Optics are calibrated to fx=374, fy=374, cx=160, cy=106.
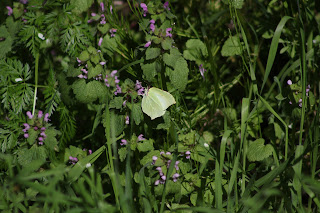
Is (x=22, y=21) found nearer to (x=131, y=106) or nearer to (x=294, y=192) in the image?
(x=131, y=106)

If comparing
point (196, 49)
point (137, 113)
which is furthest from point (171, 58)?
point (196, 49)

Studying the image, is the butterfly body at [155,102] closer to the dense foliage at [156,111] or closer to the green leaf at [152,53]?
the dense foliage at [156,111]

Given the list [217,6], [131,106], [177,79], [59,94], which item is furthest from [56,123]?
[217,6]

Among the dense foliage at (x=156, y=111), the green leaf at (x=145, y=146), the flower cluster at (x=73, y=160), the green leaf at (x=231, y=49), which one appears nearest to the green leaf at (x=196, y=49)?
the dense foliage at (x=156, y=111)

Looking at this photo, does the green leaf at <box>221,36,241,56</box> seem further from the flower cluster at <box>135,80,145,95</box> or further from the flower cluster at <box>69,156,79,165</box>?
the flower cluster at <box>69,156,79,165</box>

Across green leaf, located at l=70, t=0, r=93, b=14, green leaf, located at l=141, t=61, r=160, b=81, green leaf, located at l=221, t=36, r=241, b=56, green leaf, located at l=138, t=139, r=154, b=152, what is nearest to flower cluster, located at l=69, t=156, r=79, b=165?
green leaf, located at l=138, t=139, r=154, b=152

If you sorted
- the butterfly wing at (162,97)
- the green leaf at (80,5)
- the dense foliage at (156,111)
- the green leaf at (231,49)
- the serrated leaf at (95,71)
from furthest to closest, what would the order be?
the green leaf at (231,49), the green leaf at (80,5), the serrated leaf at (95,71), the butterfly wing at (162,97), the dense foliage at (156,111)
